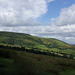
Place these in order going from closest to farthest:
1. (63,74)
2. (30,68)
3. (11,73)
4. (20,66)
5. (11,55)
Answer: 1. (11,73)
2. (30,68)
3. (20,66)
4. (63,74)
5. (11,55)

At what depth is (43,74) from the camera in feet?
26.2

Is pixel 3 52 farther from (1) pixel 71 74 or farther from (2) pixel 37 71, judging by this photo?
(1) pixel 71 74

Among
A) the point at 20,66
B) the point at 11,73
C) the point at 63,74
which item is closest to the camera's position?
the point at 11,73

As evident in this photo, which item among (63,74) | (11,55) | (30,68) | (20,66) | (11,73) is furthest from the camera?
(11,55)

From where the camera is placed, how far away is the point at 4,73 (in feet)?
23.8

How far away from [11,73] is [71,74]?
507 centimetres

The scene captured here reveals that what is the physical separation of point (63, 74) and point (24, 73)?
11.8ft

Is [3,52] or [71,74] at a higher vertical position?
[3,52]

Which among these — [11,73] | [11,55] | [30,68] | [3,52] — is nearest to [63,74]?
[30,68]

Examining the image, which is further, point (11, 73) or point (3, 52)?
point (3, 52)

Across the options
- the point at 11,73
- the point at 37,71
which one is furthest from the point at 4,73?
the point at 37,71

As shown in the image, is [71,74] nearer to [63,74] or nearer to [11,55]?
[63,74]

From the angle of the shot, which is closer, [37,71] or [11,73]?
[11,73]

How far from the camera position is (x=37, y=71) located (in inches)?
307
